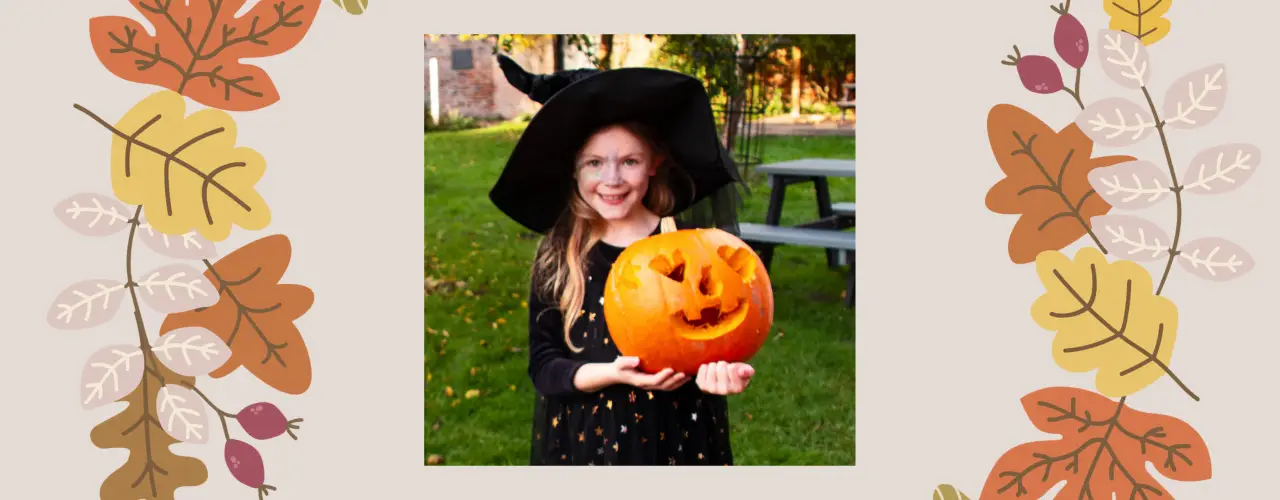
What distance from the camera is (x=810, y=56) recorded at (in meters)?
6.00

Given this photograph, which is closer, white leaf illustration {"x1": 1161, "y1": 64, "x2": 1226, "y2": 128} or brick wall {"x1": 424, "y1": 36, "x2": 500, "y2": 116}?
white leaf illustration {"x1": 1161, "y1": 64, "x2": 1226, "y2": 128}

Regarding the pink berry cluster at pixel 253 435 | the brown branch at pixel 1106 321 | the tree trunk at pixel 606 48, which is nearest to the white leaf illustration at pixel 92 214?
the pink berry cluster at pixel 253 435

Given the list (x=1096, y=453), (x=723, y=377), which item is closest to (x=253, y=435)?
(x=723, y=377)

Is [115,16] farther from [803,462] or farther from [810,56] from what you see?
[803,462]

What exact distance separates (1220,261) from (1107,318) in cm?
45

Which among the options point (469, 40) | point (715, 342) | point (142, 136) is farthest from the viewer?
point (469, 40)

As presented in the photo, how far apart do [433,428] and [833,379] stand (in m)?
2.22

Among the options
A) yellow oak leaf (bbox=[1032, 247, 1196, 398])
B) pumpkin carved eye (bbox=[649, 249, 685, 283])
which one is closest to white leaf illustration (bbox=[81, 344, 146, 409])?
pumpkin carved eye (bbox=[649, 249, 685, 283])

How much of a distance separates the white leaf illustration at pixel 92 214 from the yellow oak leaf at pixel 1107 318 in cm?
341

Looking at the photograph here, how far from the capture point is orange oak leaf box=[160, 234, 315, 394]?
4.52 meters

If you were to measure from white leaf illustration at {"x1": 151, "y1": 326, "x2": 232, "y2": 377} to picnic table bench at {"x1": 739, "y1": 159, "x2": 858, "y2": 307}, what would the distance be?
10.8ft

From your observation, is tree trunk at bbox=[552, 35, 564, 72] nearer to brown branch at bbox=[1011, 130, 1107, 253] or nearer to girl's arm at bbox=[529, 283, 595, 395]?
girl's arm at bbox=[529, 283, 595, 395]

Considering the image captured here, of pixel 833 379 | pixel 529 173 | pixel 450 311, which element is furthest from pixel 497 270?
pixel 529 173

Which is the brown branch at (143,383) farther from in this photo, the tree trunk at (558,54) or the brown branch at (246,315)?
the tree trunk at (558,54)
